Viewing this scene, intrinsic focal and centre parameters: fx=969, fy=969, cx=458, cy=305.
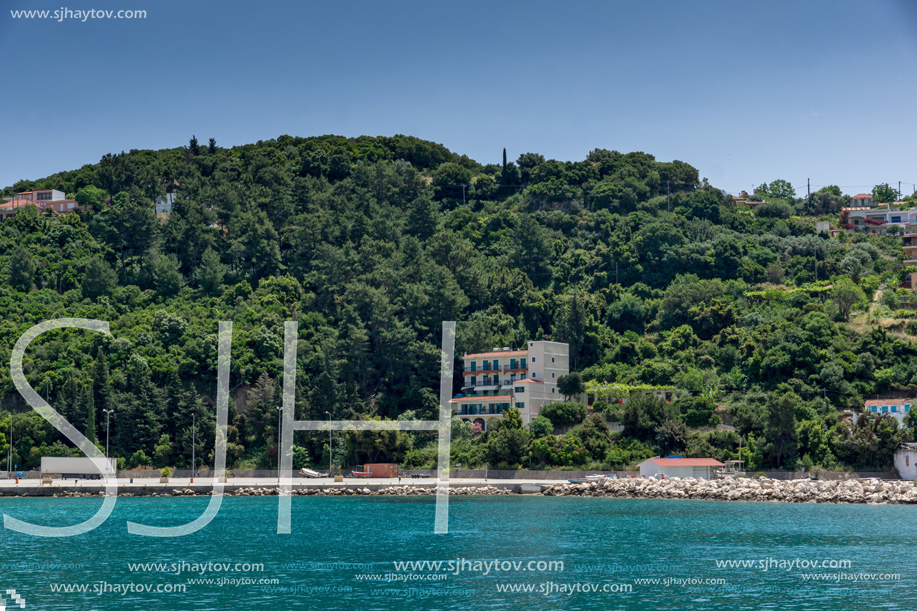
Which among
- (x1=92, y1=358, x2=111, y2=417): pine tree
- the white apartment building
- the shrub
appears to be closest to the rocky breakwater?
the shrub

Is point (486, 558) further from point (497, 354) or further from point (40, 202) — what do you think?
point (40, 202)

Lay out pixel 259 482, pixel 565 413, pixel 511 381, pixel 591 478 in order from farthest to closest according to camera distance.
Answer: pixel 511 381, pixel 565 413, pixel 259 482, pixel 591 478

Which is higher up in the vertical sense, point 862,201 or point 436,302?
point 862,201

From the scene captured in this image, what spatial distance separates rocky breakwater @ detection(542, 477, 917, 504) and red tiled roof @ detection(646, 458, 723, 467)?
1972mm

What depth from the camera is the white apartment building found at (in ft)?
264

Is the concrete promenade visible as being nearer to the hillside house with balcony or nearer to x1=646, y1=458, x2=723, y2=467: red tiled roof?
x1=646, y1=458, x2=723, y2=467: red tiled roof

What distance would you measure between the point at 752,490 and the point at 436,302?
39.1 meters

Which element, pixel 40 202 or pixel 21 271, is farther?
pixel 40 202

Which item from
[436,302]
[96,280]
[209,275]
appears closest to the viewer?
[436,302]

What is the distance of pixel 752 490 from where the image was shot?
204ft

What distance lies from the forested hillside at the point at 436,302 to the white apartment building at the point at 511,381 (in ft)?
11.0

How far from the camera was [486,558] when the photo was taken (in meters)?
36.4

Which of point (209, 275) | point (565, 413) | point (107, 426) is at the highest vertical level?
point (209, 275)

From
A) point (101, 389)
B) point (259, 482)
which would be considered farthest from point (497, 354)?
point (101, 389)
